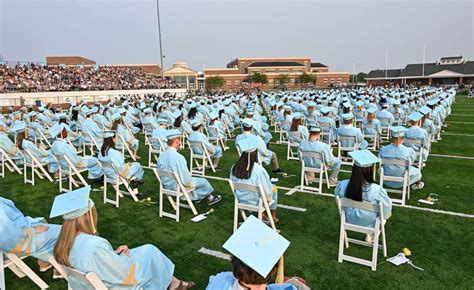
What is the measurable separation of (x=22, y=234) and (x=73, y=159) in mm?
4198

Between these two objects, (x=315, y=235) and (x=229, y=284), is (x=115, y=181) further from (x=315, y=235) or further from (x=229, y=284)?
(x=229, y=284)

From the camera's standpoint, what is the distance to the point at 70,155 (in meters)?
7.59

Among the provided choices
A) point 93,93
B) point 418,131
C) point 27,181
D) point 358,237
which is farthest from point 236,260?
point 93,93

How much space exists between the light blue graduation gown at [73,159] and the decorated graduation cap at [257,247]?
6.13 meters

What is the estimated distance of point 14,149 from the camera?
360 inches

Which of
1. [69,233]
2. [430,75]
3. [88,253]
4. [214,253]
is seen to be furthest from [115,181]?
[430,75]

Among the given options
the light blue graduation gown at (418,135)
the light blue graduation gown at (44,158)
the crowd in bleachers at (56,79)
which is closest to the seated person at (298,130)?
the light blue graduation gown at (418,135)

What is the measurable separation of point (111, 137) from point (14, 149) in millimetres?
4044

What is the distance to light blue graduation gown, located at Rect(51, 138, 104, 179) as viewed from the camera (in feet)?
24.2

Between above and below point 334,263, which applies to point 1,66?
above

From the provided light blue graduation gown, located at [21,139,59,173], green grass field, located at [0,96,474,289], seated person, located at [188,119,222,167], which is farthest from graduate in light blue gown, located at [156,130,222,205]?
light blue graduation gown, located at [21,139,59,173]

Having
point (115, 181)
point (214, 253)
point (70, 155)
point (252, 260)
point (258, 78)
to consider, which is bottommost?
point (214, 253)

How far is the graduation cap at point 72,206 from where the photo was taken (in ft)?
9.71

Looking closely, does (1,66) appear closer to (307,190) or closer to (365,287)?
(307,190)
